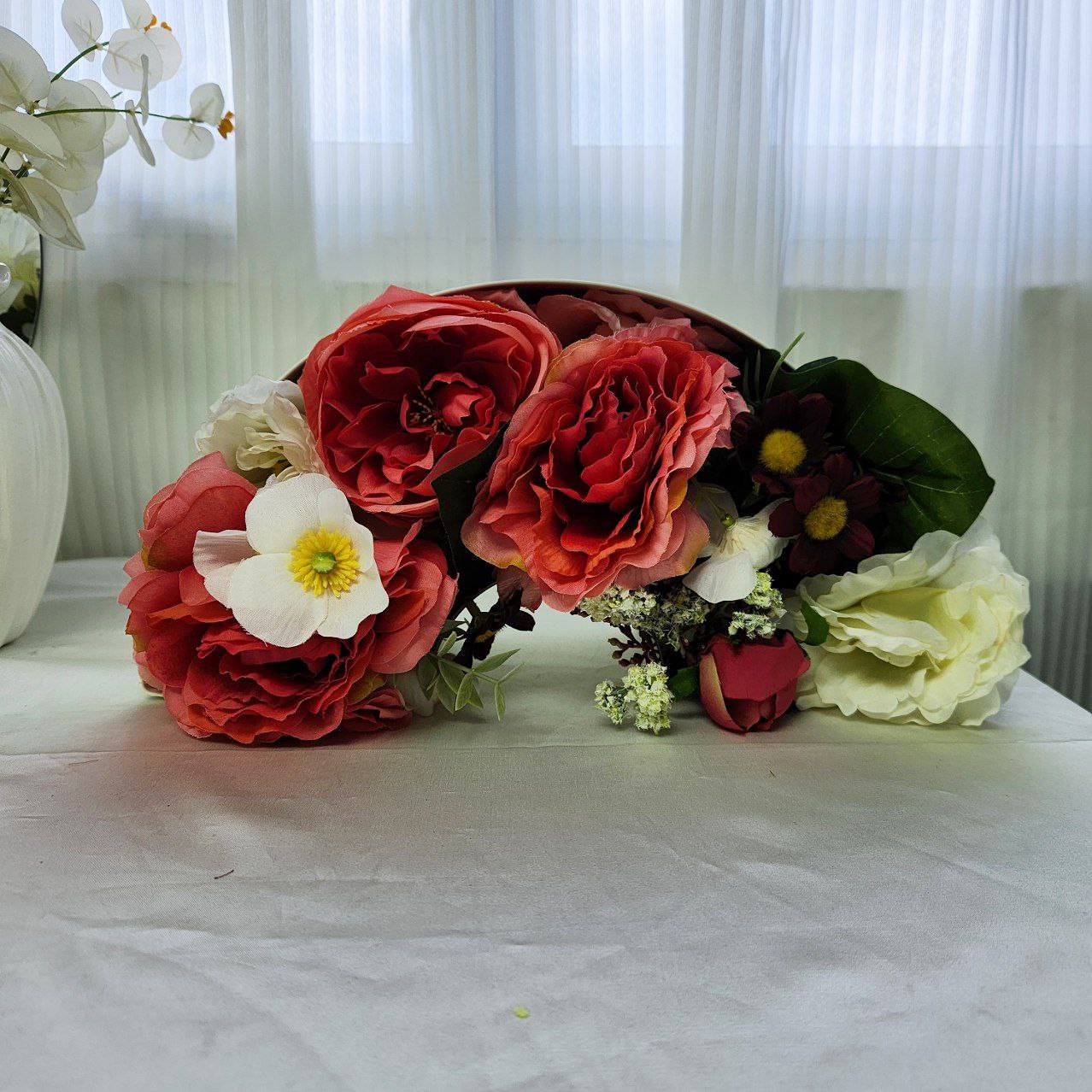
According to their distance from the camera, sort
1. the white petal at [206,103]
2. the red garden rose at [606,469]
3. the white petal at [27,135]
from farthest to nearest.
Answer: the white petal at [206,103], the white petal at [27,135], the red garden rose at [606,469]

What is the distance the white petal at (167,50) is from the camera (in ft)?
2.54

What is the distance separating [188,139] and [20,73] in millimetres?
400

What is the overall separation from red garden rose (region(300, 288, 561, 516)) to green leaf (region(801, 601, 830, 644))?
7.4 inches

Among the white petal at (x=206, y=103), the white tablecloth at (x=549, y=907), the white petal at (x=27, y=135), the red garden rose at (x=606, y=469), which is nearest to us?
the white tablecloth at (x=549, y=907)

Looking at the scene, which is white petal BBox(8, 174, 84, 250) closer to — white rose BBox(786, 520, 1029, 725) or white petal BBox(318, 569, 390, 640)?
white petal BBox(318, 569, 390, 640)

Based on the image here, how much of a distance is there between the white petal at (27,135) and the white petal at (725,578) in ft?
1.49

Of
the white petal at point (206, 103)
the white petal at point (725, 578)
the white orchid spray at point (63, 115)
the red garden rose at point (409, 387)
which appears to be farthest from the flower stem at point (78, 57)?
the white petal at point (725, 578)

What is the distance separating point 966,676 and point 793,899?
212 millimetres

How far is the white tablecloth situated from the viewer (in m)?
0.27

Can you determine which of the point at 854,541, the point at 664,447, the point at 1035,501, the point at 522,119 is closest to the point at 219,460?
the point at 664,447

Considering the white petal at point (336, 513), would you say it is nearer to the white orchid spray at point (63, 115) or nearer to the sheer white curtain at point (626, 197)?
the white orchid spray at point (63, 115)

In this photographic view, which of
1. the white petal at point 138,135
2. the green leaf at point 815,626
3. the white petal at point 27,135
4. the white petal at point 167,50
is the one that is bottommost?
the green leaf at point 815,626

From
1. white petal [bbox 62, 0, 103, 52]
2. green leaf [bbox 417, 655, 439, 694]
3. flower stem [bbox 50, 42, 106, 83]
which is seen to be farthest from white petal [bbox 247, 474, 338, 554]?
white petal [bbox 62, 0, 103, 52]

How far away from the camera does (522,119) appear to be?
1.07 meters
